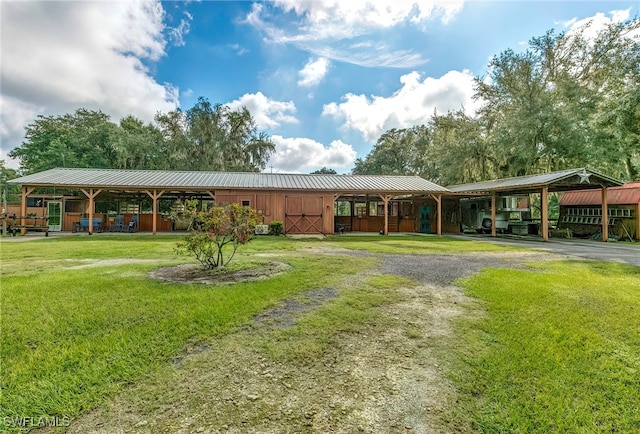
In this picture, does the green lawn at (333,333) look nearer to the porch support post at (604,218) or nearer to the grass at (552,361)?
the grass at (552,361)

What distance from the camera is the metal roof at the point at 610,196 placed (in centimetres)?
1520

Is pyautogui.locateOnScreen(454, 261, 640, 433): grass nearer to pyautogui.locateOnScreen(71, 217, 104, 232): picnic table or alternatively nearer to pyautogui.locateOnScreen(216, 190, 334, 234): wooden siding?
pyautogui.locateOnScreen(216, 190, 334, 234): wooden siding

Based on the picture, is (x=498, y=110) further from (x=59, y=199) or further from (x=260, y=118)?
(x=59, y=199)

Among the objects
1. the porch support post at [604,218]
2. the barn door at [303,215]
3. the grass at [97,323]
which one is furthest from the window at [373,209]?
the grass at [97,323]

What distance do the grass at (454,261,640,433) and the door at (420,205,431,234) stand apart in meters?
15.4

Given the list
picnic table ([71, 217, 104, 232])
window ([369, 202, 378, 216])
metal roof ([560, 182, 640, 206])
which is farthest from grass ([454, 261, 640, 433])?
picnic table ([71, 217, 104, 232])

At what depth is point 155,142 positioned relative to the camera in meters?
28.3

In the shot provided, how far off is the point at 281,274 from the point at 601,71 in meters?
26.3

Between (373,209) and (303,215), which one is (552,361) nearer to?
(303,215)

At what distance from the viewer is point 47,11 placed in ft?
20.9

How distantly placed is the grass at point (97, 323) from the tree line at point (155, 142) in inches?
886

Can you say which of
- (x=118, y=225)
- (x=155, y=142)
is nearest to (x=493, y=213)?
(x=118, y=225)

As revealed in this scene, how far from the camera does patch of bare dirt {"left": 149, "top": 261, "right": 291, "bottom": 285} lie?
5.76 meters

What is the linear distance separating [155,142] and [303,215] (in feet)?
62.7
